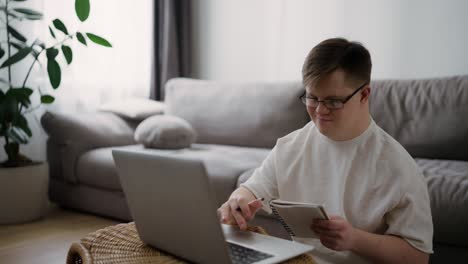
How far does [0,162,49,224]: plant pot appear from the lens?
8.64 feet

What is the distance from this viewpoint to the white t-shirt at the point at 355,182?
97 centimetres

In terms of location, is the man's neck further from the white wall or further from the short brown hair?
the white wall

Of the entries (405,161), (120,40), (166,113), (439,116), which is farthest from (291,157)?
(120,40)

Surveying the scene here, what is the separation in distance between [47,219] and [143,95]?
1.37 m

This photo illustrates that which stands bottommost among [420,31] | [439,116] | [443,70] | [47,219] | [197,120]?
[47,219]

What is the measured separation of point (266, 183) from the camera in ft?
3.95

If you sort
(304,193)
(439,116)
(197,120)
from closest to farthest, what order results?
(304,193)
(439,116)
(197,120)

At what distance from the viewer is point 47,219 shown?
2.82 m

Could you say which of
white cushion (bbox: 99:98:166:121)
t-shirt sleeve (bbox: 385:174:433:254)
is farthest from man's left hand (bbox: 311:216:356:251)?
white cushion (bbox: 99:98:166:121)

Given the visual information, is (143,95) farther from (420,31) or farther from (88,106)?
(420,31)

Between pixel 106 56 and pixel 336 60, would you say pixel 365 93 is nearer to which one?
pixel 336 60

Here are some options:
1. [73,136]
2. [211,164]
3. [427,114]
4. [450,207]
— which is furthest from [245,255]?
[73,136]

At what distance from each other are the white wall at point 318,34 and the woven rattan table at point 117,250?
87.4 inches

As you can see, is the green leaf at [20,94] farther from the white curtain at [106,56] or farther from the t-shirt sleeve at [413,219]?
the t-shirt sleeve at [413,219]
